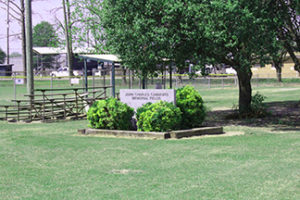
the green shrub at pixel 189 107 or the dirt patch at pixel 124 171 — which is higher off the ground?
the green shrub at pixel 189 107

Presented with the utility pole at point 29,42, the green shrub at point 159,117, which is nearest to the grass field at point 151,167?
the green shrub at point 159,117

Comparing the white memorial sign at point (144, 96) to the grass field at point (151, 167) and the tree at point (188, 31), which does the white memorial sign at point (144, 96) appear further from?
the grass field at point (151, 167)

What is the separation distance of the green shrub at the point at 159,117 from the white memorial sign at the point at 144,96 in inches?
17.0

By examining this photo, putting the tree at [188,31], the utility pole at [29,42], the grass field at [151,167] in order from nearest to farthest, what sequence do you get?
the grass field at [151,167]
the tree at [188,31]
the utility pole at [29,42]

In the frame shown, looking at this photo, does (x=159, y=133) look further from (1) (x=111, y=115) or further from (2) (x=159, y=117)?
(1) (x=111, y=115)

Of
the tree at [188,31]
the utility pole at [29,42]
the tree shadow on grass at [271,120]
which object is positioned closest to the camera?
the tree at [188,31]

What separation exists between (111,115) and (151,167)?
4.59 metres

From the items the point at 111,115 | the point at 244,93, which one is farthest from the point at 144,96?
the point at 244,93

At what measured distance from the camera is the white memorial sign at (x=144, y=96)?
511 inches

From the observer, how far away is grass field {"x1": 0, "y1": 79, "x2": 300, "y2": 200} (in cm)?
675

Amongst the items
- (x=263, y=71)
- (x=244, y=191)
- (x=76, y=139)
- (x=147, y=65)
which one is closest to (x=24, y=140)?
(x=76, y=139)

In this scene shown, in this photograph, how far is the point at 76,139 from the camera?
12211 millimetres

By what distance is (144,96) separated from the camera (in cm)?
1352

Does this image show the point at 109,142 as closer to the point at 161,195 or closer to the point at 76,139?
the point at 76,139
